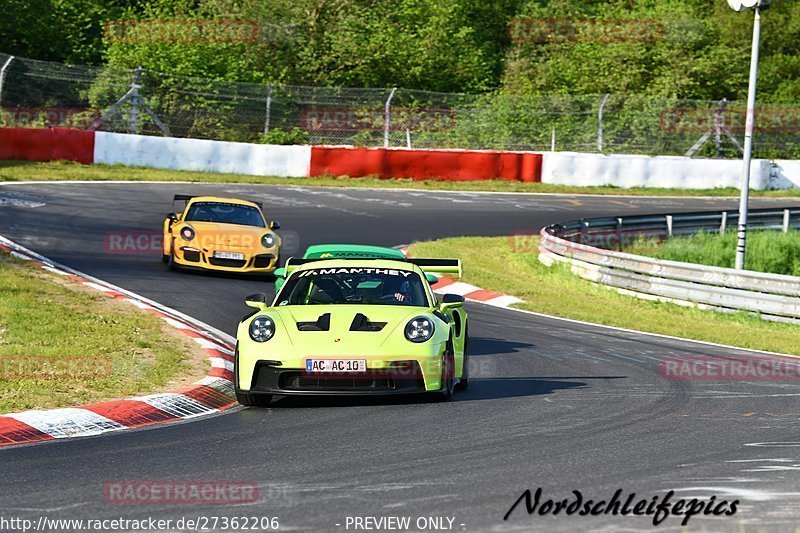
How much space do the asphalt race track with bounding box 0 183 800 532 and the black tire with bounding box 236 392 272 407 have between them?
19 centimetres

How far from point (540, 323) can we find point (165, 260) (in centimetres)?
634

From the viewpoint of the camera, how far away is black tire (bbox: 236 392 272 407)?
9.17m

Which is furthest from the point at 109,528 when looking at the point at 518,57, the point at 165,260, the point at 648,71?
the point at 518,57

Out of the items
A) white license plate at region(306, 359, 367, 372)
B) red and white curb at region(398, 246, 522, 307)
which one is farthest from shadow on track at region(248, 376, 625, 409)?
red and white curb at region(398, 246, 522, 307)

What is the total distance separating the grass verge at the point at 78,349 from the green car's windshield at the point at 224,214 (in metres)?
4.38

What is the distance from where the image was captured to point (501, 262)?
76.3 ft

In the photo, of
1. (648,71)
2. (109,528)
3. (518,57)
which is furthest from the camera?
(518,57)

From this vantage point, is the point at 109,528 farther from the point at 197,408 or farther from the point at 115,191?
the point at 115,191

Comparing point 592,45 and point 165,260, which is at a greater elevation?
point 592,45
